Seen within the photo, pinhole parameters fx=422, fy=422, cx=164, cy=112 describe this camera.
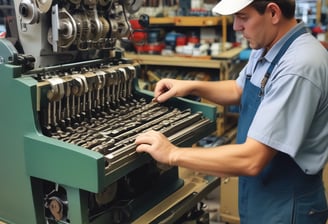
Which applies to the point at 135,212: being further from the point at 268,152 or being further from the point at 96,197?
the point at 268,152

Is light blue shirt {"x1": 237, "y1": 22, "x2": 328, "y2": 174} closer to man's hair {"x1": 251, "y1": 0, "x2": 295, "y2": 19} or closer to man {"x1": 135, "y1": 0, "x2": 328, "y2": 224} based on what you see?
man {"x1": 135, "y1": 0, "x2": 328, "y2": 224}

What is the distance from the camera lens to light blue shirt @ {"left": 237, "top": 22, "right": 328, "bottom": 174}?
132 cm

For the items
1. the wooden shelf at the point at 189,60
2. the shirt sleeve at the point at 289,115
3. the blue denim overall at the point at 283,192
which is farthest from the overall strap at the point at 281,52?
the wooden shelf at the point at 189,60

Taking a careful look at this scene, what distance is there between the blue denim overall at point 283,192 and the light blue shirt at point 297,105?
0.26 feet

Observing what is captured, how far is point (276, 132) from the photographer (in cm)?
133

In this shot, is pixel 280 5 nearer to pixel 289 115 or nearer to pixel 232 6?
pixel 232 6

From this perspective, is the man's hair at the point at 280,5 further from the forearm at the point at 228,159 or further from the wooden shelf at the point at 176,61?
the wooden shelf at the point at 176,61

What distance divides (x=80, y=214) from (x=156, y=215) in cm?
34

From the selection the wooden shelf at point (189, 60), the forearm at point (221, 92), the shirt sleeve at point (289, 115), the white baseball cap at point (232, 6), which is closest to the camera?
the shirt sleeve at point (289, 115)

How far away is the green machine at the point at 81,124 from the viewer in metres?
1.34

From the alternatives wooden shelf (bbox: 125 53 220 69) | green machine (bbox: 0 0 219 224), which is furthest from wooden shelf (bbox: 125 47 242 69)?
green machine (bbox: 0 0 219 224)

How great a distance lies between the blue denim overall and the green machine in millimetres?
250

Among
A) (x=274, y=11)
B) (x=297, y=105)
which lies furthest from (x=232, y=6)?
(x=297, y=105)

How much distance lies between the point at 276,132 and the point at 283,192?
0.31m
